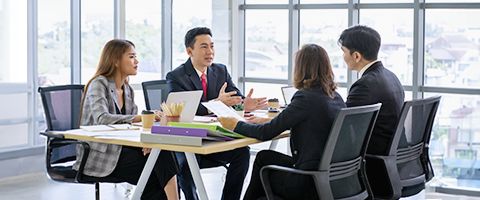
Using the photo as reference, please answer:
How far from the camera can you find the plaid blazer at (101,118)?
407 centimetres

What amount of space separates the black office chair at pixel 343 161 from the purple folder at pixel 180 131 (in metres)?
0.34

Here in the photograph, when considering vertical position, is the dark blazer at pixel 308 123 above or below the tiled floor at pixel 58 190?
above

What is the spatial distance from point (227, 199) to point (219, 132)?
1137 mm

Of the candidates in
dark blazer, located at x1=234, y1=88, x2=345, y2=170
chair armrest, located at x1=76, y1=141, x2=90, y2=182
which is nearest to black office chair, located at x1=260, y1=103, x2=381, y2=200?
dark blazer, located at x1=234, y1=88, x2=345, y2=170

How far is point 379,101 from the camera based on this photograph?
3.70m

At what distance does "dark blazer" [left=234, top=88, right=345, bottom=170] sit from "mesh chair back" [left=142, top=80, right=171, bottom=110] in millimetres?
1634

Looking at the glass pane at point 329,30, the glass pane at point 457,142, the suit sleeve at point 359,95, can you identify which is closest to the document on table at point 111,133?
the suit sleeve at point 359,95

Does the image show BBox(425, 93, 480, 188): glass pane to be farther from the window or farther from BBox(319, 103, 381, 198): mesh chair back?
the window

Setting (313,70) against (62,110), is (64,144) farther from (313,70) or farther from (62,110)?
(313,70)

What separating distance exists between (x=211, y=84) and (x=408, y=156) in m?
1.69

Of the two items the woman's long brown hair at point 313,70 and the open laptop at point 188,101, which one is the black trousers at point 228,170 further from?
the woman's long brown hair at point 313,70

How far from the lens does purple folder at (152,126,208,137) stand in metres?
A: 3.36

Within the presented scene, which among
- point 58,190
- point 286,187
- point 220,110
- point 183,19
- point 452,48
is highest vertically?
point 183,19

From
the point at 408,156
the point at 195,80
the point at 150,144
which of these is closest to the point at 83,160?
the point at 150,144
